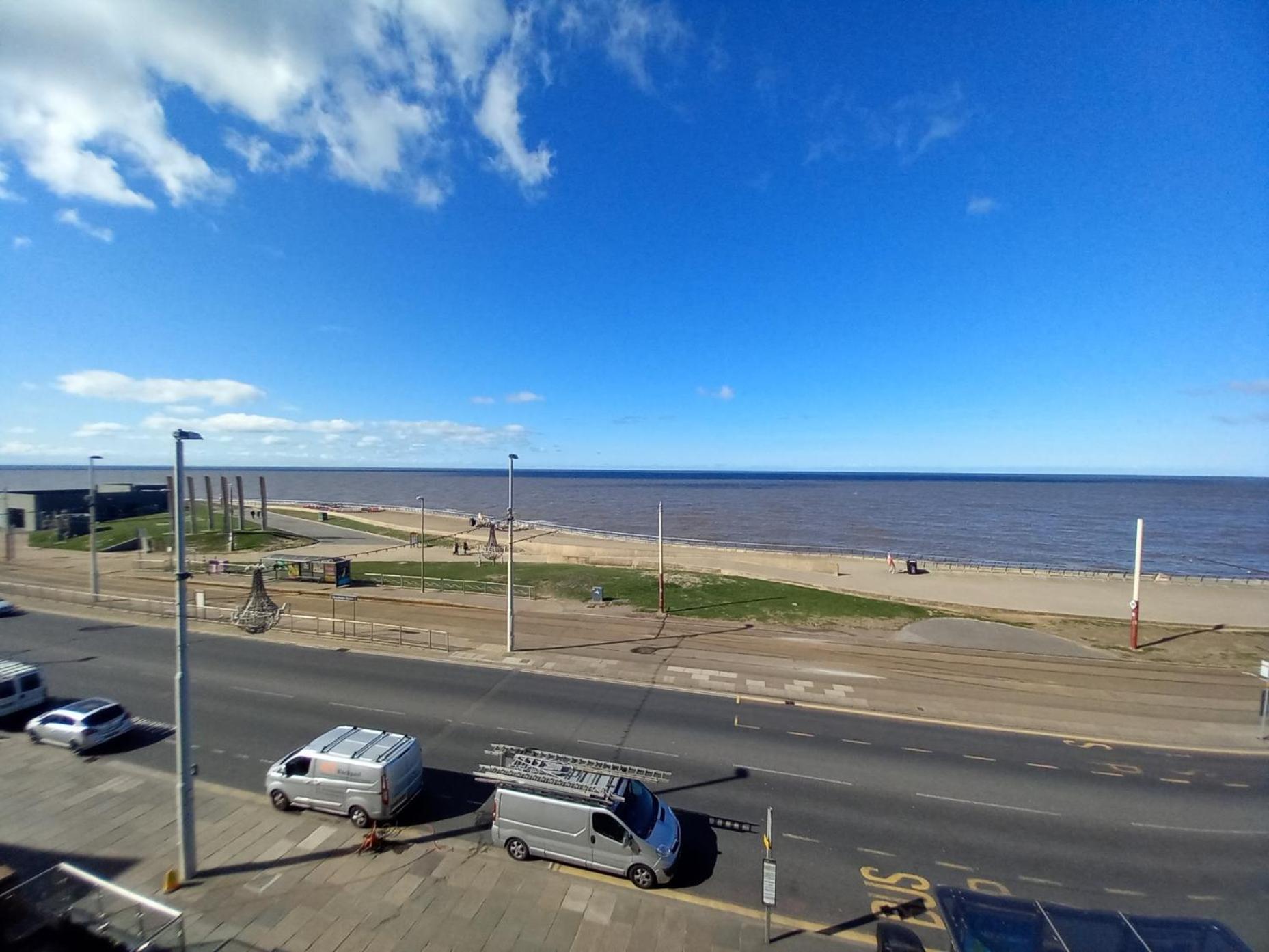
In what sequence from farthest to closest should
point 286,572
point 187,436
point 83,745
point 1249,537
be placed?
1. point 1249,537
2. point 286,572
3. point 83,745
4. point 187,436

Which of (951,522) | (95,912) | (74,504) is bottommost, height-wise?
(951,522)

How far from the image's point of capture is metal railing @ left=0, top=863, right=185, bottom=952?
7.11 meters

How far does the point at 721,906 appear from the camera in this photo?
32.9 ft

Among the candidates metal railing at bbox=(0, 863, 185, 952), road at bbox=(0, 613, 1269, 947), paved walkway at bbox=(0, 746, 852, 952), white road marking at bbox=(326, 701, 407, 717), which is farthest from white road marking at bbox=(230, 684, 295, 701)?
metal railing at bbox=(0, 863, 185, 952)

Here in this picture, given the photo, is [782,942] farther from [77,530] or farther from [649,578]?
[77,530]

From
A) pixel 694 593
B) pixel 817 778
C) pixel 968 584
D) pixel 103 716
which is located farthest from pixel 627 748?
pixel 968 584

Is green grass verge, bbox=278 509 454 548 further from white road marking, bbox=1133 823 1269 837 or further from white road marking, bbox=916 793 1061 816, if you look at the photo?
white road marking, bbox=1133 823 1269 837

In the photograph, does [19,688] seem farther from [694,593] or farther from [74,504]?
[74,504]

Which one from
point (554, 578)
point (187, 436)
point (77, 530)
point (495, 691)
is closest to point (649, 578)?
point (554, 578)

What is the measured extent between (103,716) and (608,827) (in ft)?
50.8

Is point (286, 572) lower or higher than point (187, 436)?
lower

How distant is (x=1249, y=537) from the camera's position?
83375mm

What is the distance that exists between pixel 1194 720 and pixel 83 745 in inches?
1365

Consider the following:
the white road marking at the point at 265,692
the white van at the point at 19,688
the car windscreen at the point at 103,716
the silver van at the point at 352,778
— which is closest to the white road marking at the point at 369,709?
the white road marking at the point at 265,692
